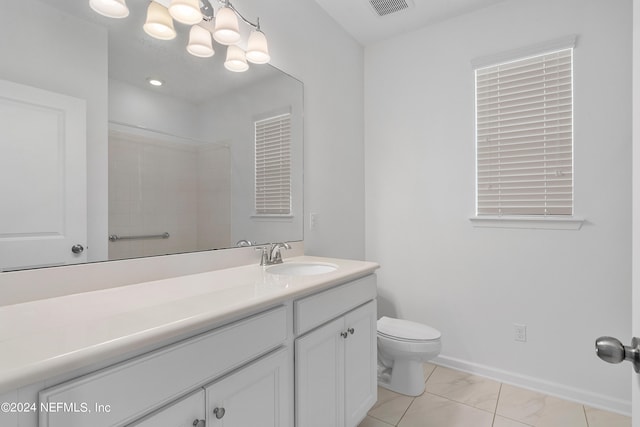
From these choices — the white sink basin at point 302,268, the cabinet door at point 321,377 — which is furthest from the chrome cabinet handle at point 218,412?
the white sink basin at point 302,268

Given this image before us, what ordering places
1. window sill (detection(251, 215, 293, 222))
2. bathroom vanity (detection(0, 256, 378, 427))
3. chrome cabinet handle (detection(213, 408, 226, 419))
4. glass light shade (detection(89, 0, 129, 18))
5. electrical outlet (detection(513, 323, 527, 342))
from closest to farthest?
bathroom vanity (detection(0, 256, 378, 427)) < chrome cabinet handle (detection(213, 408, 226, 419)) < glass light shade (detection(89, 0, 129, 18)) < window sill (detection(251, 215, 293, 222)) < electrical outlet (detection(513, 323, 527, 342))

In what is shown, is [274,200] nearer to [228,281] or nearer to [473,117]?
[228,281]

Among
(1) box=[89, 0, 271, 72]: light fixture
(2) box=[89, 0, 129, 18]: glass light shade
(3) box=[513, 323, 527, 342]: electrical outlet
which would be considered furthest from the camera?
(3) box=[513, 323, 527, 342]: electrical outlet

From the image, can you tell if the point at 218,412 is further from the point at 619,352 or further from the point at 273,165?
the point at 273,165

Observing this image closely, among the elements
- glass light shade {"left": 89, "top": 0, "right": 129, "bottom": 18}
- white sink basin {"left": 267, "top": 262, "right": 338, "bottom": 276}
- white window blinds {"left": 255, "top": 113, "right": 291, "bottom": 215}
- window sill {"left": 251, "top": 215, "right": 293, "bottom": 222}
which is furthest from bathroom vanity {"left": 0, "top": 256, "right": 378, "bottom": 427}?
glass light shade {"left": 89, "top": 0, "right": 129, "bottom": 18}

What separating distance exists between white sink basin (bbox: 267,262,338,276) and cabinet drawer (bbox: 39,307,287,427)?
636 mm

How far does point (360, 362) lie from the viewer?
1576 millimetres

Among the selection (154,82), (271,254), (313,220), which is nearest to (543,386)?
(313,220)

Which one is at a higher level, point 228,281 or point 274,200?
point 274,200

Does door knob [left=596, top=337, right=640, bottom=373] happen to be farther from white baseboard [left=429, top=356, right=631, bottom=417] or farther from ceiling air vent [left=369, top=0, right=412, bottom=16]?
ceiling air vent [left=369, top=0, right=412, bottom=16]

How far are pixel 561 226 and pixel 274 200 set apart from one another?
1.77m

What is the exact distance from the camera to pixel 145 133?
131 centimetres

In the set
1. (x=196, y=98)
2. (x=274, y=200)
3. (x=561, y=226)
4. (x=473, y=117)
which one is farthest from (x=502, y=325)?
(x=196, y=98)

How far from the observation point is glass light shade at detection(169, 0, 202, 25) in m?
1.33
